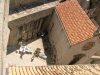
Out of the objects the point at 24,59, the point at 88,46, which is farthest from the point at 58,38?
the point at 24,59

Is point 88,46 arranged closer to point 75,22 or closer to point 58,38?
point 75,22

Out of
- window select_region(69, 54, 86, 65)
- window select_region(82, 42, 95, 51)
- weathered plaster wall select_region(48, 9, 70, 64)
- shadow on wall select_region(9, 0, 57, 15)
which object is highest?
shadow on wall select_region(9, 0, 57, 15)

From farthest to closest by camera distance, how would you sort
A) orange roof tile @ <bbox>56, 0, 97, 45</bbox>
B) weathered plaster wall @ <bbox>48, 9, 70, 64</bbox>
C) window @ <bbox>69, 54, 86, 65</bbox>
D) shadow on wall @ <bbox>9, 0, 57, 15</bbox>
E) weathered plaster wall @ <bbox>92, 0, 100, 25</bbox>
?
weathered plaster wall @ <bbox>92, 0, 100, 25</bbox>, window @ <bbox>69, 54, 86, 65</bbox>, shadow on wall @ <bbox>9, 0, 57, 15</bbox>, weathered plaster wall @ <bbox>48, 9, 70, 64</bbox>, orange roof tile @ <bbox>56, 0, 97, 45</bbox>

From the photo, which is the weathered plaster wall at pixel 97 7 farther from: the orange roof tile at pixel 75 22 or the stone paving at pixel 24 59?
the stone paving at pixel 24 59

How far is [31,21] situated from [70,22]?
3.92m

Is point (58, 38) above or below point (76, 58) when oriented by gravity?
above

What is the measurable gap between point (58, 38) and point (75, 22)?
2.50m

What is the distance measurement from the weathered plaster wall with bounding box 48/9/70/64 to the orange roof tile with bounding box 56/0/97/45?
632 mm

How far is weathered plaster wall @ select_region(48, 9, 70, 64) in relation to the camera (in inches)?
668

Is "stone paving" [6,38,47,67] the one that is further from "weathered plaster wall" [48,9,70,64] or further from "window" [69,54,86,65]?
"window" [69,54,86,65]

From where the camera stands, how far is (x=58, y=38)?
18.2 m

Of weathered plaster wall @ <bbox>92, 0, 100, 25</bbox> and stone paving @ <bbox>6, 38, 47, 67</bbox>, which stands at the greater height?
weathered plaster wall @ <bbox>92, 0, 100, 25</bbox>

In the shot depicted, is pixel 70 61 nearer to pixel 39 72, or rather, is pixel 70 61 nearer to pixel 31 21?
pixel 31 21

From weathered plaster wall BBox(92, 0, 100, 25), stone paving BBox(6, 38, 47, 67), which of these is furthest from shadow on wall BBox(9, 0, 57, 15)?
weathered plaster wall BBox(92, 0, 100, 25)
